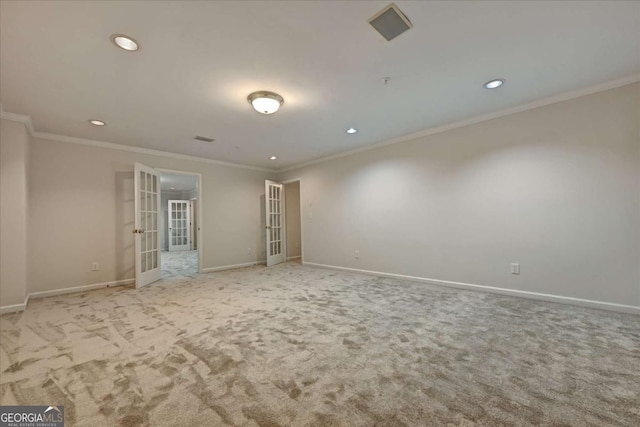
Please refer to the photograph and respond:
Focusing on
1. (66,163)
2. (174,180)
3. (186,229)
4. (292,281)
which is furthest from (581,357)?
(186,229)

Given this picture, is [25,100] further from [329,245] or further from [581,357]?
[581,357]

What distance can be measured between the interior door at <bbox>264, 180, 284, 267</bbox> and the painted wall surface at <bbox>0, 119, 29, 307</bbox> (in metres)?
3.86

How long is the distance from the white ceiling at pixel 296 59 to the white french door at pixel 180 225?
24.6ft

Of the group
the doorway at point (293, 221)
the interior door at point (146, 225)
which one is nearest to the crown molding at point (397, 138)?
the interior door at point (146, 225)

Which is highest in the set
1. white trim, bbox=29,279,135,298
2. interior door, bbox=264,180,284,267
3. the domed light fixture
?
the domed light fixture

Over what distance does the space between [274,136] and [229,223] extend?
2710 mm

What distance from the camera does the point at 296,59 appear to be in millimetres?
2283

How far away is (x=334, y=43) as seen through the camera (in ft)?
6.81

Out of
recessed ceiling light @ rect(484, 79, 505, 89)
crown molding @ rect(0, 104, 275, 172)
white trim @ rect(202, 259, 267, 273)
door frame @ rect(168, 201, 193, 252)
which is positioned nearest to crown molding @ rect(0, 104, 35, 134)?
crown molding @ rect(0, 104, 275, 172)

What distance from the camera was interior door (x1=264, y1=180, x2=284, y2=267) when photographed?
6258 mm

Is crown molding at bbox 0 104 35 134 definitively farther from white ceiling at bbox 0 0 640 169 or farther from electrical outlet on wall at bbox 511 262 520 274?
electrical outlet on wall at bbox 511 262 520 274

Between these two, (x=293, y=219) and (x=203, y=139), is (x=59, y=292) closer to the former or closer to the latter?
(x=203, y=139)

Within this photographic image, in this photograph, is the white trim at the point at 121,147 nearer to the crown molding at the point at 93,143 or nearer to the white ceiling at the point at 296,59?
the crown molding at the point at 93,143

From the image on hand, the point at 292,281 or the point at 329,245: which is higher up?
the point at 329,245
